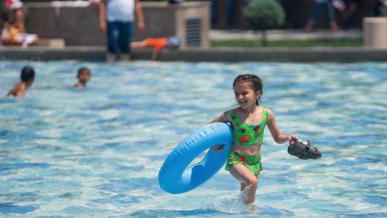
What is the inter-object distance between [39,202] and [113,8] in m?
9.40

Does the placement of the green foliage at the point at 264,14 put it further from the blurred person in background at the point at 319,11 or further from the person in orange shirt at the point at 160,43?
the blurred person in background at the point at 319,11

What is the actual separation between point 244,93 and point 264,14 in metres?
15.0

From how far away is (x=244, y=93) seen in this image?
625 cm

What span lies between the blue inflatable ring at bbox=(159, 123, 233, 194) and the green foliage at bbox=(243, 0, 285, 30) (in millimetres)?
14782

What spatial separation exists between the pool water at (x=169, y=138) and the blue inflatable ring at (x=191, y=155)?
0.36 metres

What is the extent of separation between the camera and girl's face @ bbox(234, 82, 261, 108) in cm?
622

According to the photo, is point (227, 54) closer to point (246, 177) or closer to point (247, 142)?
point (247, 142)

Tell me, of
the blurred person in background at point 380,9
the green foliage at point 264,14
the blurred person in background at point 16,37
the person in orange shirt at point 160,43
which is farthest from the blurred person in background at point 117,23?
the blurred person in background at point 380,9

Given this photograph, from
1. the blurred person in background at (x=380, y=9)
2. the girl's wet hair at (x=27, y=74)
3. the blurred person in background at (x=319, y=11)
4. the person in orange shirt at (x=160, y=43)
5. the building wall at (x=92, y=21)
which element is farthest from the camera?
the blurred person in background at (x=319, y=11)

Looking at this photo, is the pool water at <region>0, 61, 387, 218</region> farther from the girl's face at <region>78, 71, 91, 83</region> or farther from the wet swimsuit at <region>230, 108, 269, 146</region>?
the wet swimsuit at <region>230, 108, 269, 146</region>

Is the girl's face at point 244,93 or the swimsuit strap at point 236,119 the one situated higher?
the girl's face at point 244,93

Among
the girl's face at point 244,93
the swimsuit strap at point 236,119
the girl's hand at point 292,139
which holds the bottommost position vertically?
the girl's hand at point 292,139

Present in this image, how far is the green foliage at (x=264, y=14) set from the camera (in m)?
21.0

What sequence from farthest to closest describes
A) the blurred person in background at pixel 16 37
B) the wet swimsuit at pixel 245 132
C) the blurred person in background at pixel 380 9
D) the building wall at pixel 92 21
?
the blurred person in background at pixel 380 9, the building wall at pixel 92 21, the blurred person in background at pixel 16 37, the wet swimsuit at pixel 245 132
